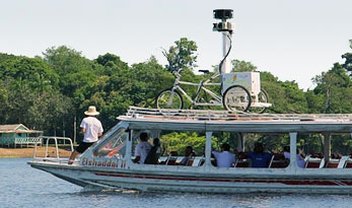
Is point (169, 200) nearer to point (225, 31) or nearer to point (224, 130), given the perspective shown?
point (224, 130)

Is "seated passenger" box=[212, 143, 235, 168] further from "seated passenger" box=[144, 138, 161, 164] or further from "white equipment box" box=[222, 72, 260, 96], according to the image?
"white equipment box" box=[222, 72, 260, 96]

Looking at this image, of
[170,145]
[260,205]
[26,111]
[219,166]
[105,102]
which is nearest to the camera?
[260,205]

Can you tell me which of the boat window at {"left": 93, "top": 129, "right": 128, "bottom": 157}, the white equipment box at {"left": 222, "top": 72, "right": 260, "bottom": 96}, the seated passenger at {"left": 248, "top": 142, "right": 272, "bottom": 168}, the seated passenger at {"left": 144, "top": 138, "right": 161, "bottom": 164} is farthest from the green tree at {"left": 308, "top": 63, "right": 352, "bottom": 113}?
the seated passenger at {"left": 144, "top": 138, "right": 161, "bottom": 164}

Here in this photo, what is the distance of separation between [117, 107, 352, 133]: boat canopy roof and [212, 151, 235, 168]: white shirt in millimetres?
668

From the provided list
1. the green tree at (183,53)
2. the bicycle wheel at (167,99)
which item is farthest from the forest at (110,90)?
the bicycle wheel at (167,99)

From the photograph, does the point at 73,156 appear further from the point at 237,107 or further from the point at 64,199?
the point at 237,107

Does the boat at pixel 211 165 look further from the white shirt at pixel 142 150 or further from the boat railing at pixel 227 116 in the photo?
the white shirt at pixel 142 150

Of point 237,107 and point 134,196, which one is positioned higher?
point 237,107

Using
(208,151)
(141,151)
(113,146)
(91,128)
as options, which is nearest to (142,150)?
(141,151)

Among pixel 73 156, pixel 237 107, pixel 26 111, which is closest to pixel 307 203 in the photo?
pixel 237 107

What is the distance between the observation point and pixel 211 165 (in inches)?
1110

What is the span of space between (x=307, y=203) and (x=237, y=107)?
12.9 feet

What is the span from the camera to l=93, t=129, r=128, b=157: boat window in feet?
94.9

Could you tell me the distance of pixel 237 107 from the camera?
29.5 meters
